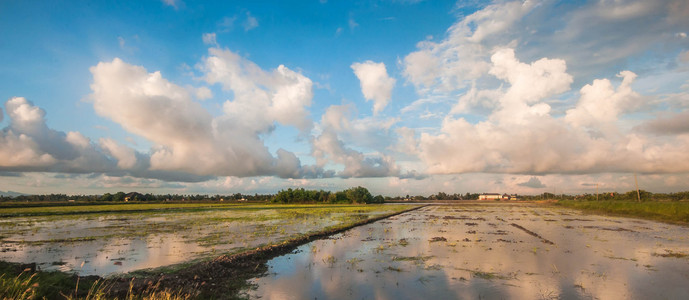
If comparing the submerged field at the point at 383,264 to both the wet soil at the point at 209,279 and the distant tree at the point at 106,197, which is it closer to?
the wet soil at the point at 209,279

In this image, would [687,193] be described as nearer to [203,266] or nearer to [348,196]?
[348,196]

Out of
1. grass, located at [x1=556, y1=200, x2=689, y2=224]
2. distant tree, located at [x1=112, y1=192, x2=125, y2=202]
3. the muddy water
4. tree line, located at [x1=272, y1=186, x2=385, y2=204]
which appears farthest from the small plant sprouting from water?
distant tree, located at [x1=112, y1=192, x2=125, y2=202]

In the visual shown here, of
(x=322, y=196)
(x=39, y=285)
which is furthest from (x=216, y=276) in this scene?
(x=322, y=196)

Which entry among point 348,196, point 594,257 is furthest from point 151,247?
point 348,196

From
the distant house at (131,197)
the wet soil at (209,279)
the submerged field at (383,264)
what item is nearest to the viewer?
the wet soil at (209,279)

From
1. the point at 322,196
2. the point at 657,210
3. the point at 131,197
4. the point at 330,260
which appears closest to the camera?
the point at 330,260

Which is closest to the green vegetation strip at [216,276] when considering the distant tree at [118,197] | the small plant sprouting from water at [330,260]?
the small plant sprouting from water at [330,260]

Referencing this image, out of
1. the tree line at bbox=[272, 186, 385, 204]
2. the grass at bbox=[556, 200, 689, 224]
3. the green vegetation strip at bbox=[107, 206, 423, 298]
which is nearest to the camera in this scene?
the green vegetation strip at bbox=[107, 206, 423, 298]

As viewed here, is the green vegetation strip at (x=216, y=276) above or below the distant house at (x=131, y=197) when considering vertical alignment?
below

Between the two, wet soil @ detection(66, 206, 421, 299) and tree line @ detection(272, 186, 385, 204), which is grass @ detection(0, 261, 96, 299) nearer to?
wet soil @ detection(66, 206, 421, 299)

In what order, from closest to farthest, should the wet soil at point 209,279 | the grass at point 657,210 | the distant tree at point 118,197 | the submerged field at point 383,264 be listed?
the wet soil at point 209,279, the submerged field at point 383,264, the grass at point 657,210, the distant tree at point 118,197

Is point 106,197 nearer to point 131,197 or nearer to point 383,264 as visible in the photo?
point 131,197

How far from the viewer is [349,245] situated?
56.9 feet

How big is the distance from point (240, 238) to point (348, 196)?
9661 centimetres
